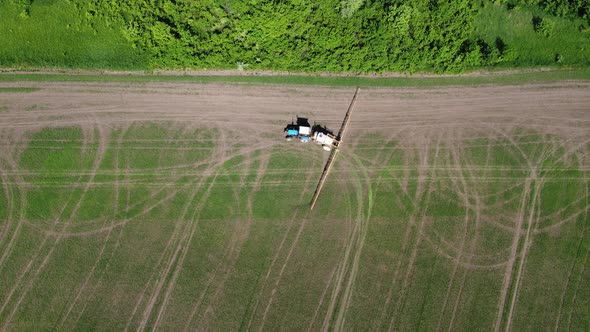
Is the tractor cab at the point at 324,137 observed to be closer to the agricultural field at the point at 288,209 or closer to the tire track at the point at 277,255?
the agricultural field at the point at 288,209

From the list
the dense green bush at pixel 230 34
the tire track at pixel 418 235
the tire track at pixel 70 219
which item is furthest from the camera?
the tire track at pixel 418 235

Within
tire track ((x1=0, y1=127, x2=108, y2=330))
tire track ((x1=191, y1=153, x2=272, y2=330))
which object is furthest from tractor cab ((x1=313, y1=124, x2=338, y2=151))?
tire track ((x1=0, y1=127, x2=108, y2=330))

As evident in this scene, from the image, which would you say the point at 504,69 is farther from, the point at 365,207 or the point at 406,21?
the point at 365,207

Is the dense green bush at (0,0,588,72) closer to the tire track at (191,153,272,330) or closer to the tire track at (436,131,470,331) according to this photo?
the tire track at (436,131,470,331)

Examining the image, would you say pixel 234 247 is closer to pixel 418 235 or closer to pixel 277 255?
pixel 277 255

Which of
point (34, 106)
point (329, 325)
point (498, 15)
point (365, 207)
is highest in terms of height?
point (498, 15)

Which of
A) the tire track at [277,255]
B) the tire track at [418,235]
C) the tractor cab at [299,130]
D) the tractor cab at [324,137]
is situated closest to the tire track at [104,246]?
the tire track at [277,255]

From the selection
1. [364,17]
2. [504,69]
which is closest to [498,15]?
[504,69]

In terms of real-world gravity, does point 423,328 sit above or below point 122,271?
above
